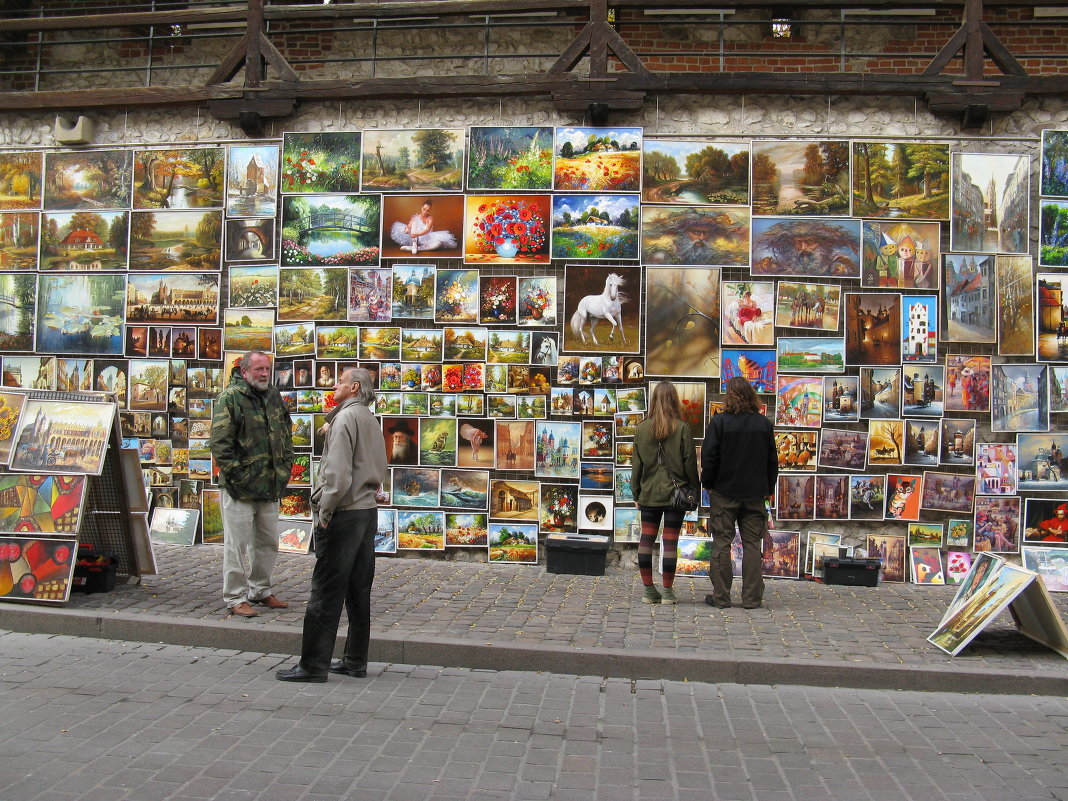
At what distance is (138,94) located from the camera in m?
10.3

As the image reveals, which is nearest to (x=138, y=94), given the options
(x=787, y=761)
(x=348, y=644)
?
(x=348, y=644)

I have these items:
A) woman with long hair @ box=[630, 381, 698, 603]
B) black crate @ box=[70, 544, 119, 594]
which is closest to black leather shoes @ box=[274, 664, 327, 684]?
black crate @ box=[70, 544, 119, 594]

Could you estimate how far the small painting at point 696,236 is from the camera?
9.44 metres

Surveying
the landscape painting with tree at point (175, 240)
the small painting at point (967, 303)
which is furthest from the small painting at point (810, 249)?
the landscape painting with tree at point (175, 240)

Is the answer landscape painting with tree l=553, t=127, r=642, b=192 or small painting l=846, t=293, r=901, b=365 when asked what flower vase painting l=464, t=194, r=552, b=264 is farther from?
small painting l=846, t=293, r=901, b=365

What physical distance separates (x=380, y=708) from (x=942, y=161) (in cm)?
764

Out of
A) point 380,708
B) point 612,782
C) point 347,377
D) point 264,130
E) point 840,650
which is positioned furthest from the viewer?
point 264,130

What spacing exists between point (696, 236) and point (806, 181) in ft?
4.09

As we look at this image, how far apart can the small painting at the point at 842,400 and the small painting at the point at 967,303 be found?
1.06 m

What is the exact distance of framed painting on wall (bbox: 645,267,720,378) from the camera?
370 inches

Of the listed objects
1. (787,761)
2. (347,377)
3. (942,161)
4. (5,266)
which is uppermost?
(942,161)

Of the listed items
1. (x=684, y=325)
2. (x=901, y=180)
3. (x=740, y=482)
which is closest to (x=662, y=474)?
(x=740, y=482)

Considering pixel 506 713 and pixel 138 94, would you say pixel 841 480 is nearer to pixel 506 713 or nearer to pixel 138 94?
pixel 506 713

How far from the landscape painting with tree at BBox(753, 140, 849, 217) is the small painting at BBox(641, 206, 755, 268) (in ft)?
0.95
